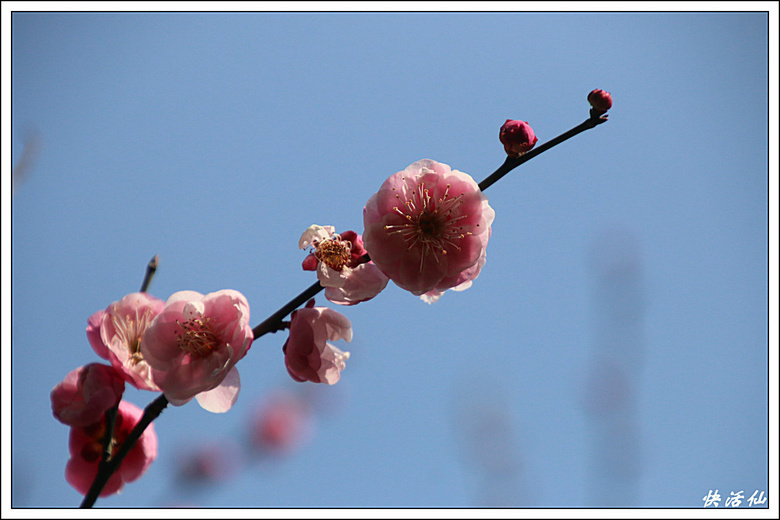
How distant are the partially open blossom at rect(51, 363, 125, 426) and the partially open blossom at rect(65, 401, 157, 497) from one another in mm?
130

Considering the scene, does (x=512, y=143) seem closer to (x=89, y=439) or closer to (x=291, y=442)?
(x=89, y=439)

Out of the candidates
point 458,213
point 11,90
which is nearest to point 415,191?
point 458,213

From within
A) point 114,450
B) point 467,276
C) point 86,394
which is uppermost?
point 467,276

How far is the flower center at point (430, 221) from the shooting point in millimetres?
1093

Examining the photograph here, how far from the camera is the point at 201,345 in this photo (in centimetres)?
107

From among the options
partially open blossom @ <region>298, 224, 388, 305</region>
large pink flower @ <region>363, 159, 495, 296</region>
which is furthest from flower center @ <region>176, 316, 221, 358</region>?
large pink flower @ <region>363, 159, 495, 296</region>

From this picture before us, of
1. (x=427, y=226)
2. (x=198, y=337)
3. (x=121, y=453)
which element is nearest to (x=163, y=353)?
(x=198, y=337)

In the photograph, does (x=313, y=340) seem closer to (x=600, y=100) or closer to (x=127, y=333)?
(x=127, y=333)

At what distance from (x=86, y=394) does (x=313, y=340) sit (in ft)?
1.51

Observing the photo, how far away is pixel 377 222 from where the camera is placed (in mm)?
1058

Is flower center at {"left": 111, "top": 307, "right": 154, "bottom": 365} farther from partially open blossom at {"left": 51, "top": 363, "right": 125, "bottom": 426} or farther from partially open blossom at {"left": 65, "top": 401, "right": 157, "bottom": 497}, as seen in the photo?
partially open blossom at {"left": 65, "top": 401, "right": 157, "bottom": 497}

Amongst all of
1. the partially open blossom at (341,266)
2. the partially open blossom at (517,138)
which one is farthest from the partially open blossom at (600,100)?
the partially open blossom at (341,266)

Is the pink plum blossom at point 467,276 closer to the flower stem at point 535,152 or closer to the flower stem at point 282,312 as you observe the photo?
the flower stem at point 535,152

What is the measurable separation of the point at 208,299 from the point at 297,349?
0.24 meters
